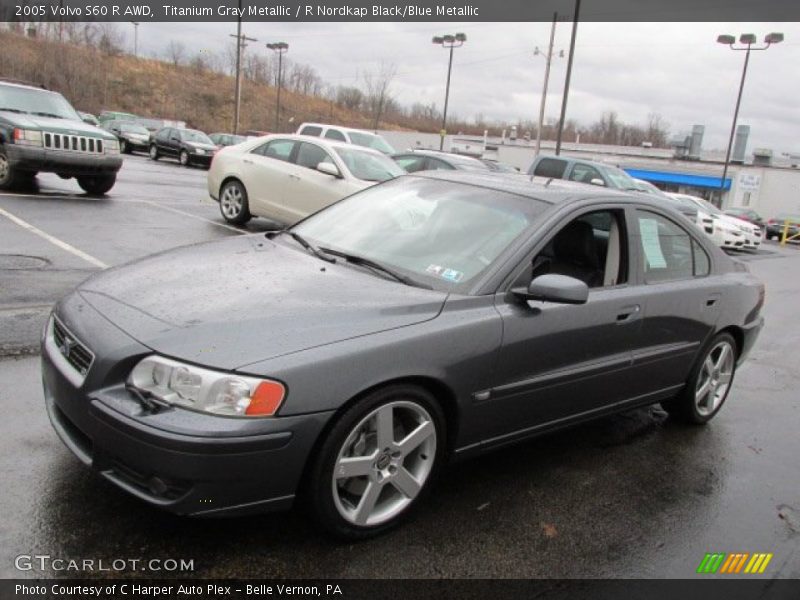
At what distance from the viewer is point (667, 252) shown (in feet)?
13.9

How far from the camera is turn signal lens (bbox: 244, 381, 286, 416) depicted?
7.99 ft

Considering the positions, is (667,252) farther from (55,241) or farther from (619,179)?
(619,179)

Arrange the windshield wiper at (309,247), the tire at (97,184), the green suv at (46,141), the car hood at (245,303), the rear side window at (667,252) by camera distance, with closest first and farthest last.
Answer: the car hood at (245,303), the windshield wiper at (309,247), the rear side window at (667,252), the green suv at (46,141), the tire at (97,184)

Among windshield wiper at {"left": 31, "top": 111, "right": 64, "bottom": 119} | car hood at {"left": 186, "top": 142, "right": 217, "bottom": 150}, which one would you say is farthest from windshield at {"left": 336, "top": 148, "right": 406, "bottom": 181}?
car hood at {"left": 186, "top": 142, "right": 217, "bottom": 150}

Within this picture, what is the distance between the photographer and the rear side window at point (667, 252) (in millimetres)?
4062

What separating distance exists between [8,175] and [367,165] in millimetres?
5727

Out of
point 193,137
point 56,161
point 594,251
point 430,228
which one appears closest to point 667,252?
point 594,251

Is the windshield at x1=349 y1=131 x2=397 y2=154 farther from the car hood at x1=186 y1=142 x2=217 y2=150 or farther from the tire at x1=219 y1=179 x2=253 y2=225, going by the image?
the car hood at x1=186 y1=142 x2=217 y2=150

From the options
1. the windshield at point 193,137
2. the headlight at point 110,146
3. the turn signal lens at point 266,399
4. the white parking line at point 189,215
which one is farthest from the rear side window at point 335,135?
the turn signal lens at point 266,399

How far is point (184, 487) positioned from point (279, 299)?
34.4 inches

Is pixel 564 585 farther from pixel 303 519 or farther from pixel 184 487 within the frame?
pixel 184 487

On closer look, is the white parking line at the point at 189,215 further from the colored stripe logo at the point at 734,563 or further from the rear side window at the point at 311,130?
the colored stripe logo at the point at 734,563

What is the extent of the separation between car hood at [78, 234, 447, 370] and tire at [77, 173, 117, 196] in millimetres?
9415

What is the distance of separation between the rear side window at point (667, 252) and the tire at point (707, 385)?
1.85ft
